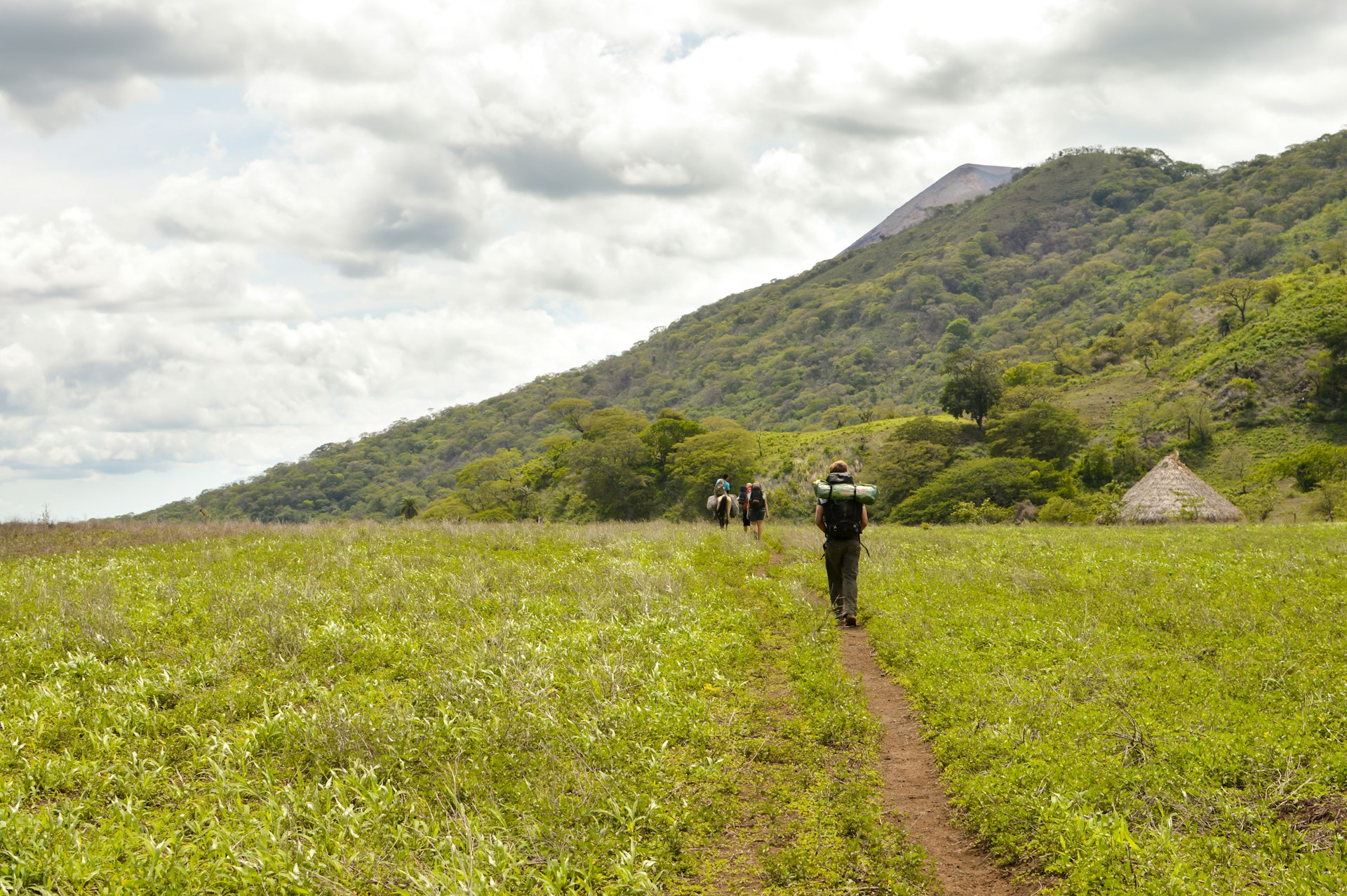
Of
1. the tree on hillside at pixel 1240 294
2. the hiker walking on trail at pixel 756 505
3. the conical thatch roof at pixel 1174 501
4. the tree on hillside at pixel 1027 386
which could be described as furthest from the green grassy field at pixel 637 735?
the tree on hillside at pixel 1240 294

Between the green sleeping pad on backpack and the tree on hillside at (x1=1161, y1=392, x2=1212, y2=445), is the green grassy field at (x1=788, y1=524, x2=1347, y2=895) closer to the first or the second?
the green sleeping pad on backpack

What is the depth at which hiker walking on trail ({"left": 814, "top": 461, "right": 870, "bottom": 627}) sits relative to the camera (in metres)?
12.2

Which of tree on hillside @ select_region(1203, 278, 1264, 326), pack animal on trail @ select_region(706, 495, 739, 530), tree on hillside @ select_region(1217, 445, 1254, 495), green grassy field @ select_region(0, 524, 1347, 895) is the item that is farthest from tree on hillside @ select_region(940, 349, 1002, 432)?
green grassy field @ select_region(0, 524, 1347, 895)

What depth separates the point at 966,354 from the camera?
107m

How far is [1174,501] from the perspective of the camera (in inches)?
1976

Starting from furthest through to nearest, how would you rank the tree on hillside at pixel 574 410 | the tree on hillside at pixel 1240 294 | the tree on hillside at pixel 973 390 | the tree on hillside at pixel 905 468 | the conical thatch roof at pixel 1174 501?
the tree on hillside at pixel 574 410, the tree on hillside at pixel 1240 294, the tree on hillside at pixel 973 390, the tree on hillside at pixel 905 468, the conical thatch roof at pixel 1174 501

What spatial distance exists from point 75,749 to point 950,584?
477 inches

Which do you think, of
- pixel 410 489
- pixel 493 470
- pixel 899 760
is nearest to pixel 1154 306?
pixel 493 470

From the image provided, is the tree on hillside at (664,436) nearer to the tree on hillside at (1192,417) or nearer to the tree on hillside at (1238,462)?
the tree on hillside at (1192,417)

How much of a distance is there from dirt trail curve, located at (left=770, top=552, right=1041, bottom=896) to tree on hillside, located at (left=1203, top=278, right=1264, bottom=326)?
385ft

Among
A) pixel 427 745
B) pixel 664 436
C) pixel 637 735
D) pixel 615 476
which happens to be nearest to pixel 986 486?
pixel 664 436

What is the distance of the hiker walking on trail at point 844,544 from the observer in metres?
12.2

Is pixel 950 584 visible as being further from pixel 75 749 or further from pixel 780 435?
pixel 780 435

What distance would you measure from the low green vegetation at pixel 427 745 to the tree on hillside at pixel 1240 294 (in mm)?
118294
